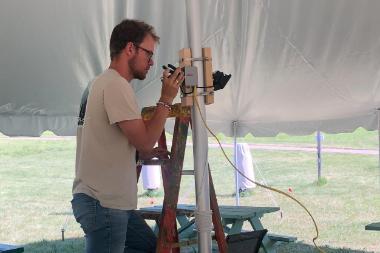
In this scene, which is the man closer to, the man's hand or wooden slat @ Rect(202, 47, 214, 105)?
wooden slat @ Rect(202, 47, 214, 105)

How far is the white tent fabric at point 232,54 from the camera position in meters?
4.14

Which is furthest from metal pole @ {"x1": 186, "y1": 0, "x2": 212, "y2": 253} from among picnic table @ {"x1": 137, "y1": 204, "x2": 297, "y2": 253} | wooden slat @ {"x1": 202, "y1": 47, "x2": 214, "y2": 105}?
picnic table @ {"x1": 137, "y1": 204, "x2": 297, "y2": 253}

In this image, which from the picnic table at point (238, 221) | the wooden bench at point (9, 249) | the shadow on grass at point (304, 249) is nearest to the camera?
the wooden bench at point (9, 249)

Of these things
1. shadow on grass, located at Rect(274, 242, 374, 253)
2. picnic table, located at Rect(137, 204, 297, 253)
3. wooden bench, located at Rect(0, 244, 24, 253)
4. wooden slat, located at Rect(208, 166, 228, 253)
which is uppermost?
wooden slat, located at Rect(208, 166, 228, 253)

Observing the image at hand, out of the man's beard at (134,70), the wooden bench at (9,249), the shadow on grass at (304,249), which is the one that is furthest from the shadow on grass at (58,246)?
the man's beard at (134,70)

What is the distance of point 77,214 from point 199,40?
2.77 ft

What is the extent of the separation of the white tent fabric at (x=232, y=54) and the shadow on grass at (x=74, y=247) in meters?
1.45

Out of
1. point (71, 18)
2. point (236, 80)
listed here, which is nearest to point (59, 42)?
point (71, 18)

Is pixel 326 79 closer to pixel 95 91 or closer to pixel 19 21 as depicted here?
pixel 19 21

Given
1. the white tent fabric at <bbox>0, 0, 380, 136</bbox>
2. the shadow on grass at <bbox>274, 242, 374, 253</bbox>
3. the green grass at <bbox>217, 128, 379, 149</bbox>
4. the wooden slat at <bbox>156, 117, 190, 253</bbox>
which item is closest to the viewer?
the wooden slat at <bbox>156, 117, 190, 253</bbox>

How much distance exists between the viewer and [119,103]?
2217mm

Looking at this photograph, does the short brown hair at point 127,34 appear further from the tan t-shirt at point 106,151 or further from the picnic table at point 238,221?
the picnic table at point 238,221

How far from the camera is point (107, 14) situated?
4395mm

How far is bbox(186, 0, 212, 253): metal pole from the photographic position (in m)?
2.38
